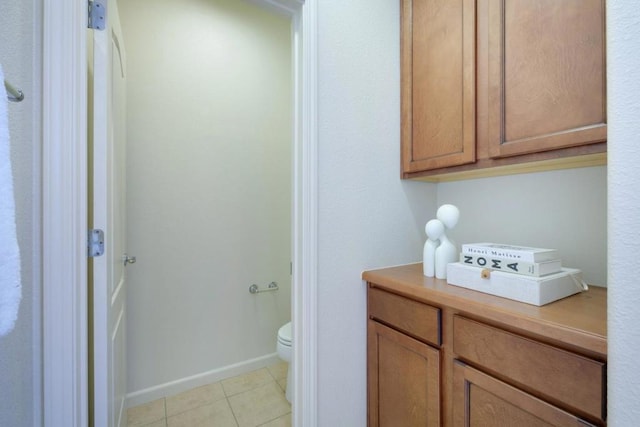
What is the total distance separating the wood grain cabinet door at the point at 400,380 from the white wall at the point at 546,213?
2.24 feet

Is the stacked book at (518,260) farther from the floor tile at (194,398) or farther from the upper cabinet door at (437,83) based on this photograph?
the floor tile at (194,398)

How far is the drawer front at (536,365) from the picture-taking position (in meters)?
0.62

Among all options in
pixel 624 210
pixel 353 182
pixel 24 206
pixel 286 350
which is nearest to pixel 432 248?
pixel 353 182

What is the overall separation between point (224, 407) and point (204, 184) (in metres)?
1.41

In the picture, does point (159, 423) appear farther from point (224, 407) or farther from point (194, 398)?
point (224, 407)

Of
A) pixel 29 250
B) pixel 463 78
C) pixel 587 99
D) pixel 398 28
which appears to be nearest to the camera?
pixel 29 250

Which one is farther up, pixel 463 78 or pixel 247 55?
pixel 247 55

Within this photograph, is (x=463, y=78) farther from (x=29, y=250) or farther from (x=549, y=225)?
(x=29, y=250)

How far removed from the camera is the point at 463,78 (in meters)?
1.11

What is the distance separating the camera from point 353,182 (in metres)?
1.26

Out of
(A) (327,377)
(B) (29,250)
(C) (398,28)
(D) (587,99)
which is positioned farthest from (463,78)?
A: (B) (29,250)

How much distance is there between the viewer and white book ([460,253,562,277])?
2.74ft

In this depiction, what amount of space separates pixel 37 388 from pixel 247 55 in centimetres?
211

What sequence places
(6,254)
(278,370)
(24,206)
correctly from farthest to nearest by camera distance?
(278,370), (24,206), (6,254)
